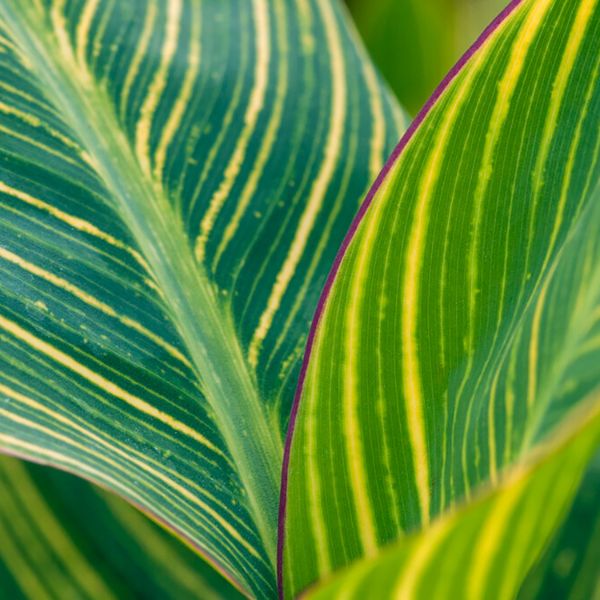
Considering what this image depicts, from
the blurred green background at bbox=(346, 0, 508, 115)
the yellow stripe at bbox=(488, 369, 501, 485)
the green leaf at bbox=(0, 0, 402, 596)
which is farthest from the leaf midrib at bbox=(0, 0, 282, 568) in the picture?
the blurred green background at bbox=(346, 0, 508, 115)

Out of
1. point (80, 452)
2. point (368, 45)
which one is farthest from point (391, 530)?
point (368, 45)

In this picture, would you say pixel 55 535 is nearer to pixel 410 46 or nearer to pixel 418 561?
pixel 418 561

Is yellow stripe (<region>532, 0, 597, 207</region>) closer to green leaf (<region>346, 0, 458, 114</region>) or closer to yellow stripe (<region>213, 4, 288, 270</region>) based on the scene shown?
yellow stripe (<region>213, 4, 288, 270</region>)

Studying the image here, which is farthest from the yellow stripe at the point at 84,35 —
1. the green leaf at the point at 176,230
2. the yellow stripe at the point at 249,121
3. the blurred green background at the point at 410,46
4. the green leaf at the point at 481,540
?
the blurred green background at the point at 410,46

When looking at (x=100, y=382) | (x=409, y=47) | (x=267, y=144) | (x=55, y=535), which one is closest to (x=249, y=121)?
(x=267, y=144)

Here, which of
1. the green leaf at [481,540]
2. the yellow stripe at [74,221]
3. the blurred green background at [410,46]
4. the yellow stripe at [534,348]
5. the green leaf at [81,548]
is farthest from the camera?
the blurred green background at [410,46]

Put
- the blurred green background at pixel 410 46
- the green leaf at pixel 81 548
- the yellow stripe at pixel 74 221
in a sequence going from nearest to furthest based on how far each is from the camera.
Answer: the yellow stripe at pixel 74 221
the green leaf at pixel 81 548
the blurred green background at pixel 410 46

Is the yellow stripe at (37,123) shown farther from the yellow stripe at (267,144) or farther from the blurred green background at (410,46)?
the blurred green background at (410,46)
